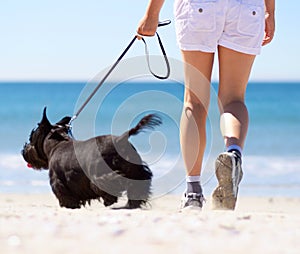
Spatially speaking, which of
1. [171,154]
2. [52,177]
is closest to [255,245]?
[52,177]

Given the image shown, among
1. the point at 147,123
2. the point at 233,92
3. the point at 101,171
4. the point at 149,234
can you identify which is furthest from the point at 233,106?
the point at 149,234

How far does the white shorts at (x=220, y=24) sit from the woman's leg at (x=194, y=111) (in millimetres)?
109

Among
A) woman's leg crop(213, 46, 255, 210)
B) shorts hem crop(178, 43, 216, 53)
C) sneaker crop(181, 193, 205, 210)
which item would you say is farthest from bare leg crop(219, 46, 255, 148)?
sneaker crop(181, 193, 205, 210)

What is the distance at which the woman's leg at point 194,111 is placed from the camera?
399 centimetres

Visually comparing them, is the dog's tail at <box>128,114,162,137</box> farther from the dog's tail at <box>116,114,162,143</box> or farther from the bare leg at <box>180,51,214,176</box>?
the bare leg at <box>180,51,214,176</box>

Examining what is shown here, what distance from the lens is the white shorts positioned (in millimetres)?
3822

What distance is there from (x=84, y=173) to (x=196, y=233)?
7.90 ft

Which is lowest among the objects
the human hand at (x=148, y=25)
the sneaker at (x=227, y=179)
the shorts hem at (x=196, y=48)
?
the sneaker at (x=227, y=179)

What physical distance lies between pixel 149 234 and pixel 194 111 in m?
1.54

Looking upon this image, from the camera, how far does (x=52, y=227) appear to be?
108 inches

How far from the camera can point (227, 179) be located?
3.79 meters

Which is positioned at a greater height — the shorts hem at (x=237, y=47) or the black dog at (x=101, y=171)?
the shorts hem at (x=237, y=47)

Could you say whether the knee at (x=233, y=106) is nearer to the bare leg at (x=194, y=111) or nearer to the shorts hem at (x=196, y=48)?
the bare leg at (x=194, y=111)

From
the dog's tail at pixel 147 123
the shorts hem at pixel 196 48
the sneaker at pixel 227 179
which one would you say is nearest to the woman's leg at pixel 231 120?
the sneaker at pixel 227 179
